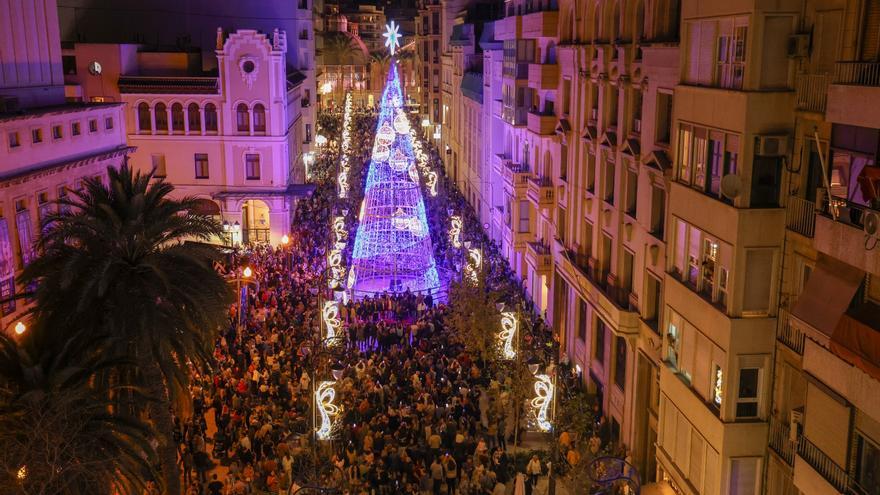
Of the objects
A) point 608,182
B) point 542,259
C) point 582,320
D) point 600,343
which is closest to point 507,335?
point 582,320

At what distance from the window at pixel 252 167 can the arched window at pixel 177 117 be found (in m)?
4.25

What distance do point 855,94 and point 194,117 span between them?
4474 centimetres

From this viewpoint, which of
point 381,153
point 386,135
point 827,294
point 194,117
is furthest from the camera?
point 194,117

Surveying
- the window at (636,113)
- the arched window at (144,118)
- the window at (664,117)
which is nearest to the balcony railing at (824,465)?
the window at (664,117)

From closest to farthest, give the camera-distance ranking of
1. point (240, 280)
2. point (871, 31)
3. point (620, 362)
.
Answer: point (871, 31), point (620, 362), point (240, 280)

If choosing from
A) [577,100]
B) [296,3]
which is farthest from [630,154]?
[296,3]

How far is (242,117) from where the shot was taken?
5278 centimetres

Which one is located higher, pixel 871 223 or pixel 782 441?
pixel 871 223

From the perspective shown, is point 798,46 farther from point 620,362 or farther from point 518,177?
point 518,177

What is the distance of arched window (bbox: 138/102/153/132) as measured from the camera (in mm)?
52344

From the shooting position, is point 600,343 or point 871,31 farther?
point 600,343

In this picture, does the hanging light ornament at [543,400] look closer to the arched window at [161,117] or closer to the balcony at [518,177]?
the balcony at [518,177]

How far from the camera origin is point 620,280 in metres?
27.1

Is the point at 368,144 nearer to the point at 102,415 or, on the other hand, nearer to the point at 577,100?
the point at 577,100
